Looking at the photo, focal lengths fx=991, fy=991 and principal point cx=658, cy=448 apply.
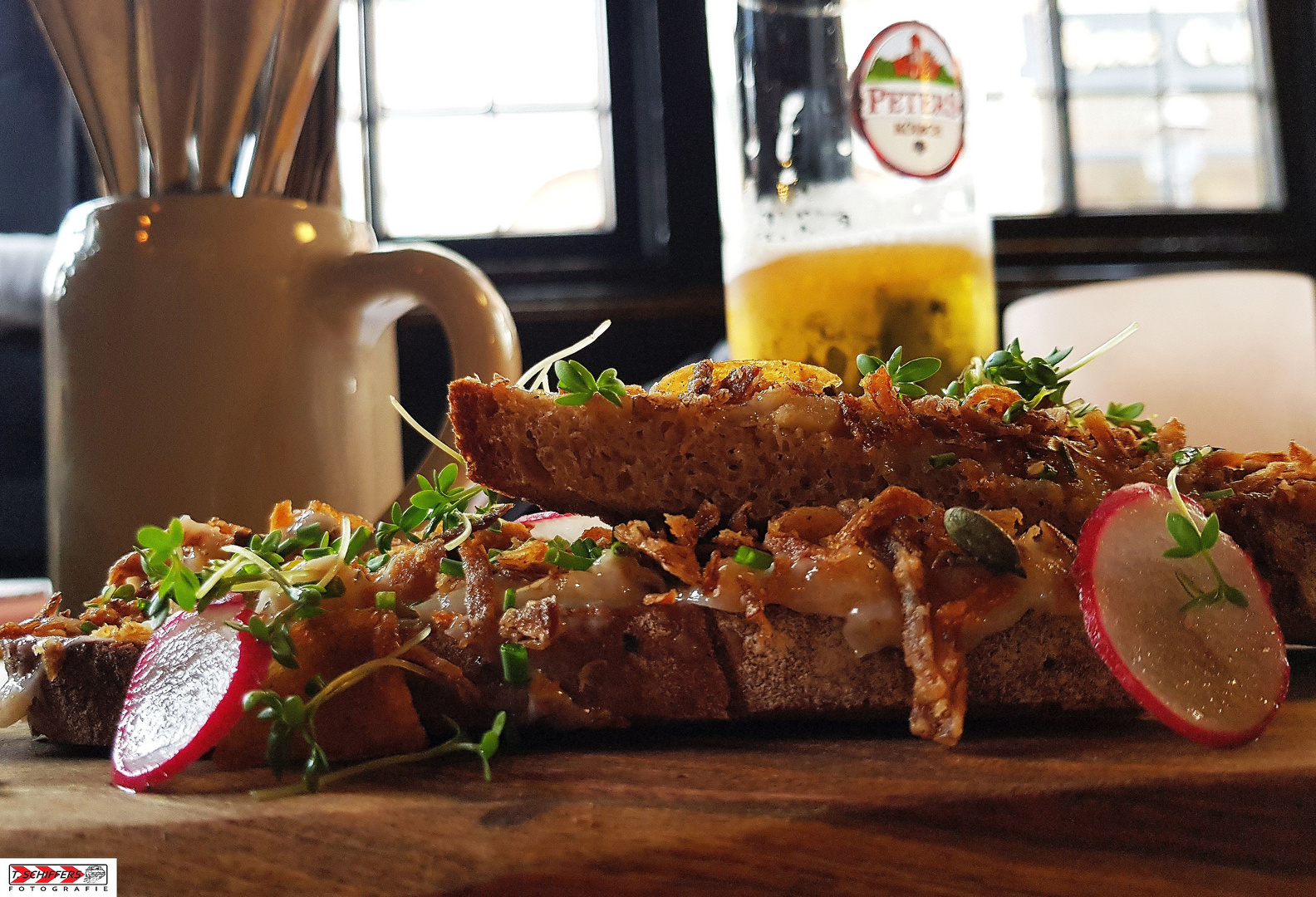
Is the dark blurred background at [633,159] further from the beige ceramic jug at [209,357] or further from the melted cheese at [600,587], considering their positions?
the melted cheese at [600,587]

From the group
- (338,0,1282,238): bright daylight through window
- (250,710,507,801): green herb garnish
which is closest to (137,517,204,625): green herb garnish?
(250,710,507,801): green herb garnish

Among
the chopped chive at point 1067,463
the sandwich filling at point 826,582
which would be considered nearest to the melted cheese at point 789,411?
the sandwich filling at point 826,582

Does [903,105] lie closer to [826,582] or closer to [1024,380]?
[1024,380]

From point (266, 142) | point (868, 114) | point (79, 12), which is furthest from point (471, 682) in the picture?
point (868, 114)

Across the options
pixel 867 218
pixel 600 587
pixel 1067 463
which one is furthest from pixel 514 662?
pixel 867 218

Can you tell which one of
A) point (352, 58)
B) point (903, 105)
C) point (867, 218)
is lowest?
point (867, 218)

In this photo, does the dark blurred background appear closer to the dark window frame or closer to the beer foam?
the dark window frame
